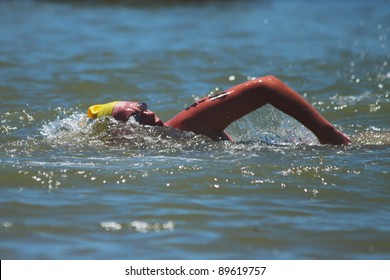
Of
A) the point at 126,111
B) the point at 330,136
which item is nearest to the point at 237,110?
the point at 330,136

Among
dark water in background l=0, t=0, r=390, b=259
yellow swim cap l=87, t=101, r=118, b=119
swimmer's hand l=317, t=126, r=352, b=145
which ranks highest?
yellow swim cap l=87, t=101, r=118, b=119

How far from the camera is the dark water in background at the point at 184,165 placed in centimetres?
495

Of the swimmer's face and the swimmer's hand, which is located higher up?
the swimmer's face

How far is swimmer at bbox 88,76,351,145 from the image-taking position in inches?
269

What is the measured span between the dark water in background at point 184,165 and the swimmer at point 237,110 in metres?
0.10

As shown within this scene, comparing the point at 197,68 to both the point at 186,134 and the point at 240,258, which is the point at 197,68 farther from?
the point at 240,258

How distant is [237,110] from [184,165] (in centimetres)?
84

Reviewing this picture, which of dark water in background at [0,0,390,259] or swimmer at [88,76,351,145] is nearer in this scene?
dark water in background at [0,0,390,259]

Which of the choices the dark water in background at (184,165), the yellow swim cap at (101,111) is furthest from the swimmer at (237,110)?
the dark water in background at (184,165)

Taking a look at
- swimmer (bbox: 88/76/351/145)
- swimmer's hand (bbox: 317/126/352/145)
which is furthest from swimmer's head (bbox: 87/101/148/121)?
swimmer's hand (bbox: 317/126/352/145)

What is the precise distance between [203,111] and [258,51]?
6.56 m

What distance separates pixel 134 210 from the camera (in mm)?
5410

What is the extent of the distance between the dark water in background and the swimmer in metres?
0.10

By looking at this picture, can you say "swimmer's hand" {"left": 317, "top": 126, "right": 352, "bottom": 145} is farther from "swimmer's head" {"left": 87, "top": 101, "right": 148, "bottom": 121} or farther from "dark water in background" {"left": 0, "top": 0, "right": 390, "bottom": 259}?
"swimmer's head" {"left": 87, "top": 101, "right": 148, "bottom": 121}
